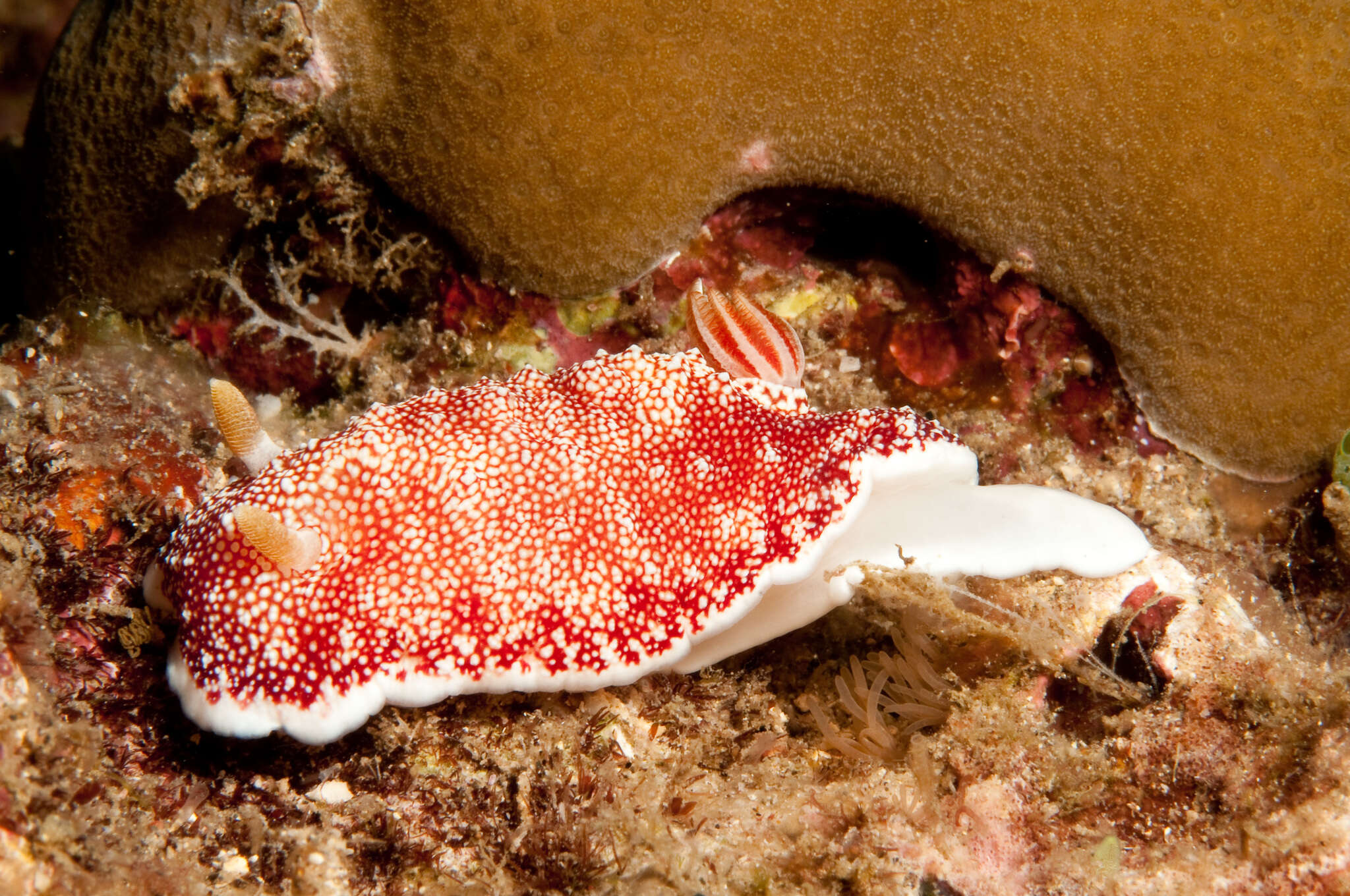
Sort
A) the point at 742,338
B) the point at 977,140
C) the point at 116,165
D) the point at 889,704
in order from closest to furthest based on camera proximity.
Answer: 1. the point at 889,704
2. the point at 977,140
3. the point at 742,338
4. the point at 116,165

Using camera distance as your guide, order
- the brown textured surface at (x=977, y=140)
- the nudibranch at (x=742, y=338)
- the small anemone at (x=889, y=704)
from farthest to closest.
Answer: the nudibranch at (x=742, y=338)
the brown textured surface at (x=977, y=140)
the small anemone at (x=889, y=704)

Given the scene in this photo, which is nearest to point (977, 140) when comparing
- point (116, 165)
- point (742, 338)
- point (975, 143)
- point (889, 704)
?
point (975, 143)

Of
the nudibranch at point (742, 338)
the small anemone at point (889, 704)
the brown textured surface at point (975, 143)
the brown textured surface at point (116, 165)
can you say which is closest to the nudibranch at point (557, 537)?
the nudibranch at point (742, 338)

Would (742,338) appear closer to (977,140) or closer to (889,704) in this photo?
(977,140)

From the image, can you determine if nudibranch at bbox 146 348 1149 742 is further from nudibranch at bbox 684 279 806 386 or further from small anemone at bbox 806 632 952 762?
small anemone at bbox 806 632 952 762

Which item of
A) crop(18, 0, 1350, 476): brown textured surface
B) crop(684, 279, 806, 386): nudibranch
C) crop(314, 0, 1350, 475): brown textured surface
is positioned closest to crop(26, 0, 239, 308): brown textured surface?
crop(18, 0, 1350, 476): brown textured surface

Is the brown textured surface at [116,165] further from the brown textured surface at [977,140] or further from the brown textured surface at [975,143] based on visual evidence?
the brown textured surface at [977,140]

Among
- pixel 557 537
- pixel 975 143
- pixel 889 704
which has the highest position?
pixel 975 143
